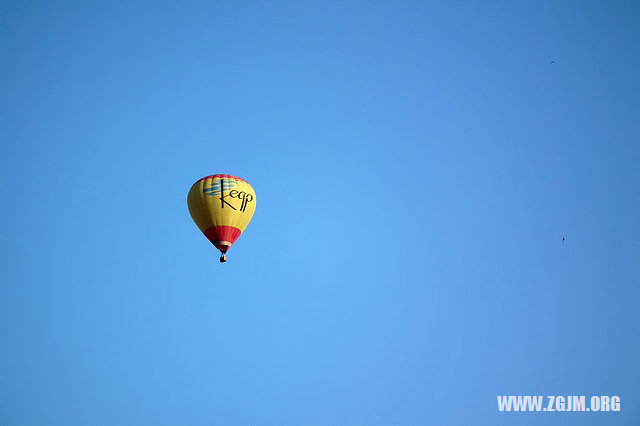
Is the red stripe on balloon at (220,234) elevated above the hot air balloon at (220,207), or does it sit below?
below

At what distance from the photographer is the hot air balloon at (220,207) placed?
1666 inches

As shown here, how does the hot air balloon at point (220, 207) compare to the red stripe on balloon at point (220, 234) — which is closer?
the hot air balloon at point (220, 207)

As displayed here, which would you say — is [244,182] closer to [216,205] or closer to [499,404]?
[216,205]

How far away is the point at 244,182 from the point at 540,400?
23.9 m

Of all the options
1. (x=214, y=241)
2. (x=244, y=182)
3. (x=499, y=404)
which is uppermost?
(x=244, y=182)

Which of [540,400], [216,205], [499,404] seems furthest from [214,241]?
[540,400]

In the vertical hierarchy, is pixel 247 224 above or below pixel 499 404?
above

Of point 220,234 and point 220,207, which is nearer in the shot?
point 220,207

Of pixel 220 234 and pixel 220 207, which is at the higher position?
pixel 220 207

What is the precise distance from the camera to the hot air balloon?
139ft

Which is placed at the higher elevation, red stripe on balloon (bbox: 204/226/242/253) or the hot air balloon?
the hot air balloon

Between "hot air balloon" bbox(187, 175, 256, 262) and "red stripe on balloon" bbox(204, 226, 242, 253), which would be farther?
"red stripe on balloon" bbox(204, 226, 242, 253)

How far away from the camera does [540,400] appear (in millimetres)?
48781

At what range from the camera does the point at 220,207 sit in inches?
1666
